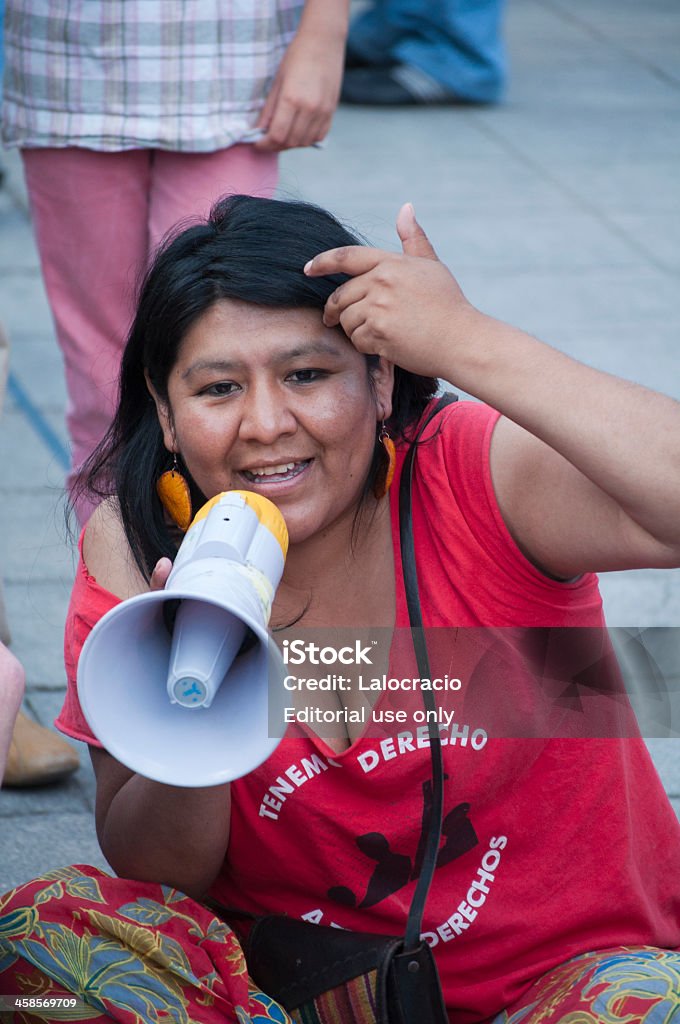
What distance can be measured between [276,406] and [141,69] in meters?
1.63

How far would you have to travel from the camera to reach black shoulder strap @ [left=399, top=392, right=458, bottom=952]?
7.39 ft

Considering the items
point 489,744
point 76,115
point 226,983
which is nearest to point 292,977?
point 226,983

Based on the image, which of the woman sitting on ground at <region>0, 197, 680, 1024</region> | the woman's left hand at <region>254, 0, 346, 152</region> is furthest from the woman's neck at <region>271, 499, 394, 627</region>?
the woman's left hand at <region>254, 0, 346, 152</region>

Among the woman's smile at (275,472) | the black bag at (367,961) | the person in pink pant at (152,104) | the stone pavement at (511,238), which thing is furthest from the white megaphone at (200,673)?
the person in pink pant at (152,104)

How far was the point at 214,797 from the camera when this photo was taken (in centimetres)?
229

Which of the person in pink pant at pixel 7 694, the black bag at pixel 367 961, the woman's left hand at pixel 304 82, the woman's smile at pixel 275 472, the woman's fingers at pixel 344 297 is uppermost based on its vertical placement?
the woman's fingers at pixel 344 297

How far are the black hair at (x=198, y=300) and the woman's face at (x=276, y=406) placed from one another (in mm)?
31

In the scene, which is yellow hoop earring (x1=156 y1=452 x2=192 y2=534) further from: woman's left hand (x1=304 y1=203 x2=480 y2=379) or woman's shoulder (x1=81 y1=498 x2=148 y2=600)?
woman's left hand (x1=304 y1=203 x2=480 y2=379)

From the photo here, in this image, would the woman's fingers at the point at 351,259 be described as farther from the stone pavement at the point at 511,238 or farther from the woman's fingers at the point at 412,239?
the stone pavement at the point at 511,238

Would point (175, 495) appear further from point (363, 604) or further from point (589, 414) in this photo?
point (589, 414)

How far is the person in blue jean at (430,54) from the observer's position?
27.7ft

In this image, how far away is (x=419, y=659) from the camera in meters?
2.39

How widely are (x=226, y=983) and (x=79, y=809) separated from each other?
114cm

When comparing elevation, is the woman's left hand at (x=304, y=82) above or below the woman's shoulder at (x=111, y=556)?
above
